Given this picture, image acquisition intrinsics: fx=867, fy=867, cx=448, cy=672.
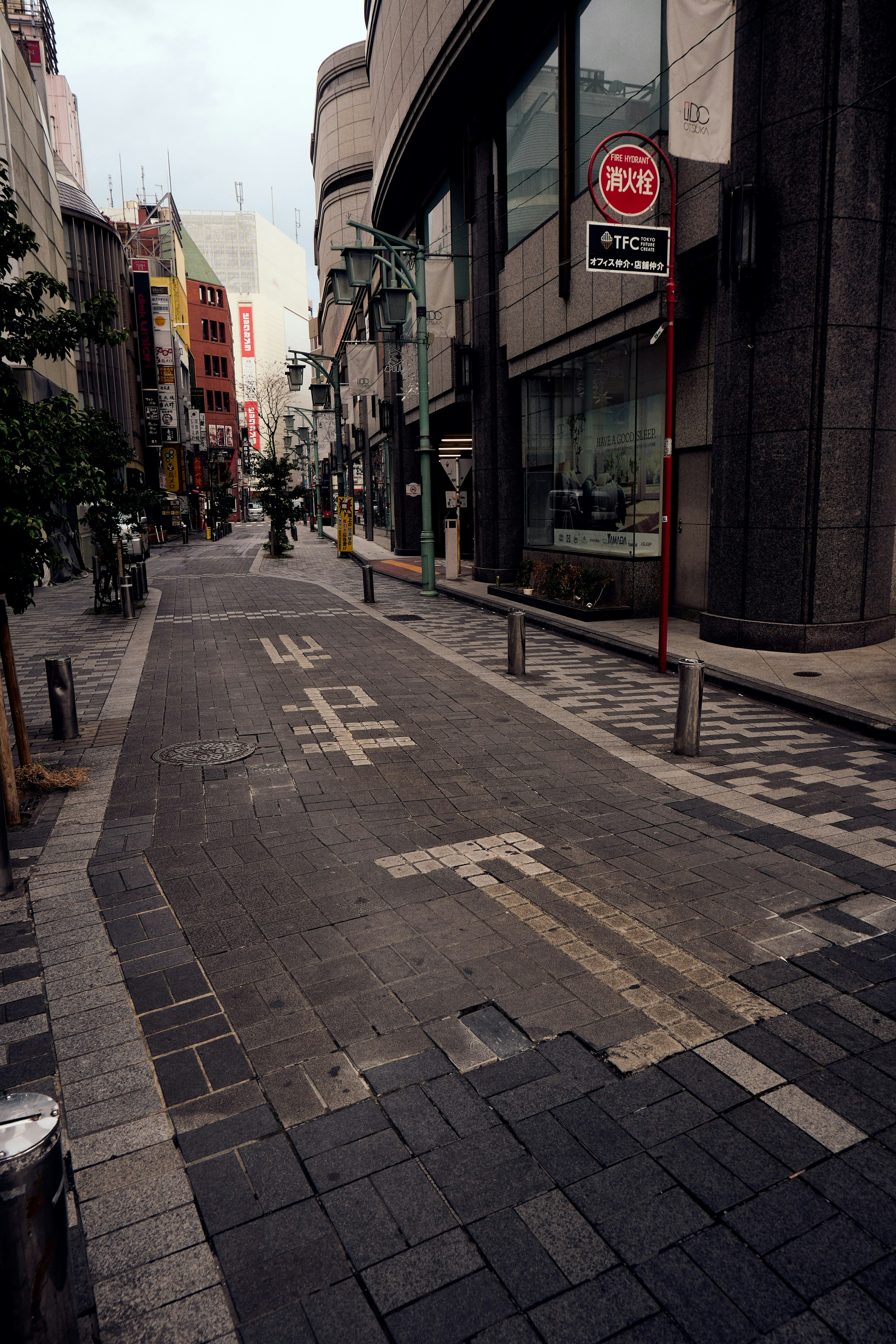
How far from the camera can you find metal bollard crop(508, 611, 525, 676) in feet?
36.3

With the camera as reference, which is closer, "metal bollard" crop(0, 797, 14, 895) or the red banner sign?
"metal bollard" crop(0, 797, 14, 895)

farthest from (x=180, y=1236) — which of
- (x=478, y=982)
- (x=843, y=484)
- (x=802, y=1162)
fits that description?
(x=843, y=484)

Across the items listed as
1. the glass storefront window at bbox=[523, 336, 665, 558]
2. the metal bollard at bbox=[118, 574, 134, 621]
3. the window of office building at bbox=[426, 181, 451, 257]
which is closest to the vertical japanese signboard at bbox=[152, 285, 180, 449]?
the window of office building at bbox=[426, 181, 451, 257]

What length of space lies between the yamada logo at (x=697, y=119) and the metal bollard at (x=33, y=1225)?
12581 millimetres

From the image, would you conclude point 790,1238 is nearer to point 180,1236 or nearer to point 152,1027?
point 180,1236

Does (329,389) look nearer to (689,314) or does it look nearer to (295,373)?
(295,373)

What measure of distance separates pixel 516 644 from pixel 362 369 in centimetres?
3680

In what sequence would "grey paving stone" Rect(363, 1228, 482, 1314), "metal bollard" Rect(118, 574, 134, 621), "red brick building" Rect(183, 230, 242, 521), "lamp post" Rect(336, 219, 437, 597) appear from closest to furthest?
1. "grey paving stone" Rect(363, 1228, 482, 1314)
2. "metal bollard" Rect(118, 574, 134, 621)
3. "lamp post" Rect(336, 219, 437, 597)
4. "red brick building" Rect(183, 230, 242, 521)

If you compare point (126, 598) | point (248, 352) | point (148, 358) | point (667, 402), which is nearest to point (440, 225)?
point (126, 598)

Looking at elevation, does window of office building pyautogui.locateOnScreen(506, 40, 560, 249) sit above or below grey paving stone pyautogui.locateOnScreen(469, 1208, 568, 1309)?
above

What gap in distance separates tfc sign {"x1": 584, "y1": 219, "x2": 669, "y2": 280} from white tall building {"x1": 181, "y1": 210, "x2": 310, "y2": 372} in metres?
172

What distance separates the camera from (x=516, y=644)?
36.4 feet

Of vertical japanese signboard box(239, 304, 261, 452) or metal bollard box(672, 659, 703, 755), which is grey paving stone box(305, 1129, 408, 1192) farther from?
vertical japanese signboard box(239, 304, 261, 452)

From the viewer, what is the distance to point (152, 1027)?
3732 millimetres
